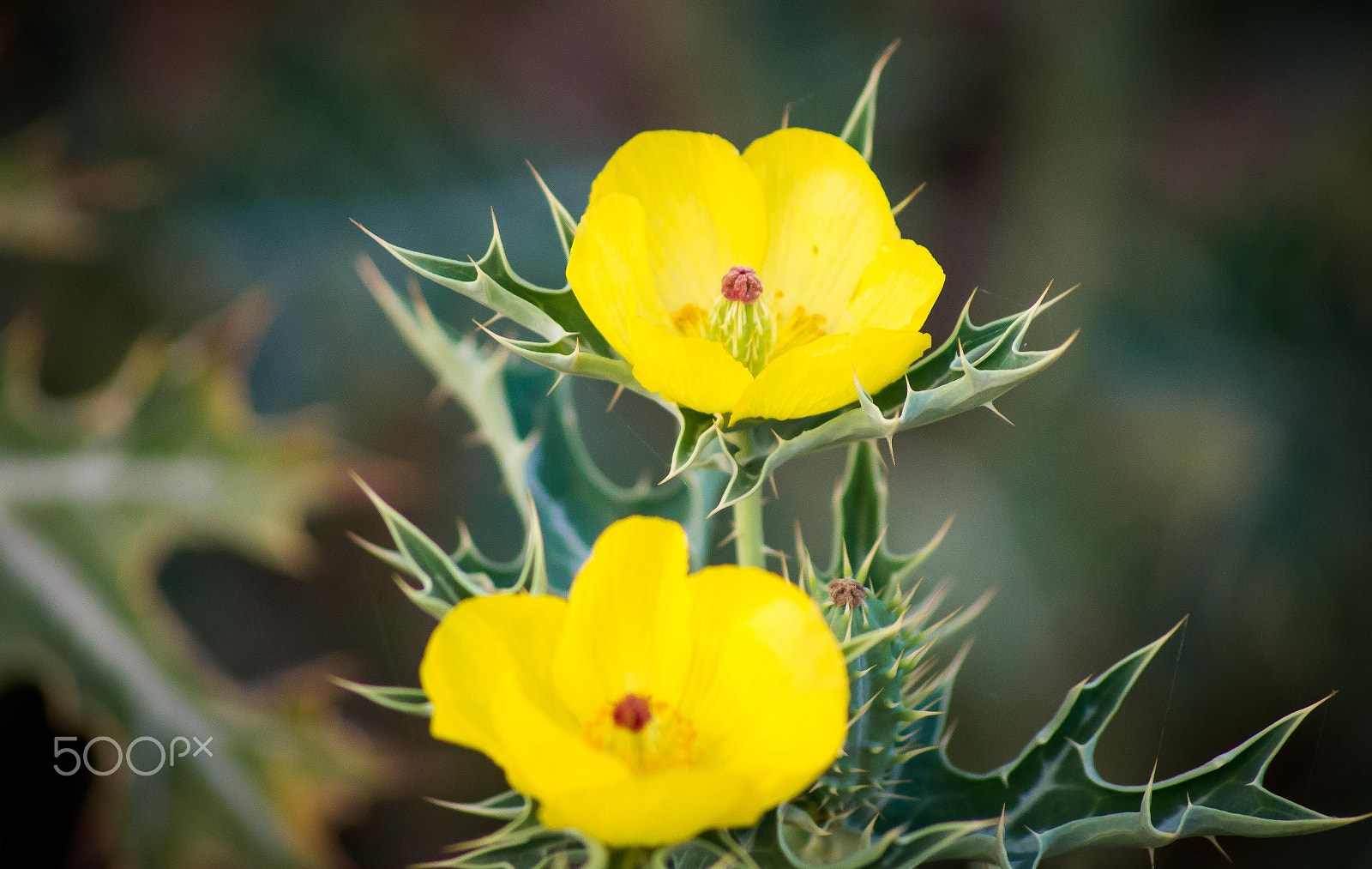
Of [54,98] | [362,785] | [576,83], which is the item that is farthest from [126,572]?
[576,83]

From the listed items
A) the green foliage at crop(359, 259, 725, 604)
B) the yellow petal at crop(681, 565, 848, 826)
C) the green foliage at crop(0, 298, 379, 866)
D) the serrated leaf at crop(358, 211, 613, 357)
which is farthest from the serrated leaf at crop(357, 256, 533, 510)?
the green foliage at crop(0, 298, 379, 866)

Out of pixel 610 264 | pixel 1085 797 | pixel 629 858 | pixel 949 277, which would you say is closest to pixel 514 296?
pixel 610 264

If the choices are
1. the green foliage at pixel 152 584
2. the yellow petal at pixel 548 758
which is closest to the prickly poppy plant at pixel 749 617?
the yellow petal at pixel 548 758

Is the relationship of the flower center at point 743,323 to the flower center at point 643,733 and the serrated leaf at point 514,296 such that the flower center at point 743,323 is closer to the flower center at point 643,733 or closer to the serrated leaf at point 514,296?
the serrated leaf at point 514,296

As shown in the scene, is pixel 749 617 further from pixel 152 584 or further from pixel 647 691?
pixel 152 584

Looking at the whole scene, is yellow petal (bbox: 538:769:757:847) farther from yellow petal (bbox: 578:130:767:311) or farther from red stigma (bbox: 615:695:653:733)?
yellow petal (bbox: 578:130:767:311)

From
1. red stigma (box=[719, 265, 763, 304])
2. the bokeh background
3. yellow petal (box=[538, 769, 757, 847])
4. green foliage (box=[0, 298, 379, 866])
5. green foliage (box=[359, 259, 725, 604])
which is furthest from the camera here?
the bokeh background

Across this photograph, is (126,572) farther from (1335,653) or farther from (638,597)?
(1335,653)
